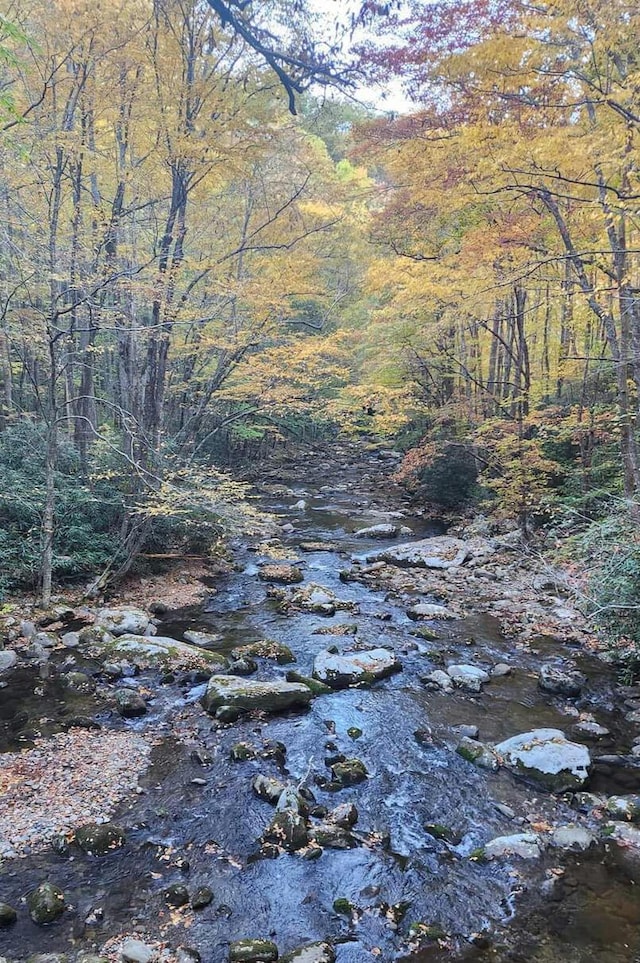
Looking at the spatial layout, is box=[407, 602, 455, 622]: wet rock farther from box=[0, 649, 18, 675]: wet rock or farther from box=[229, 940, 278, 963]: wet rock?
box=[229, 940, 278, 963]: wet rock

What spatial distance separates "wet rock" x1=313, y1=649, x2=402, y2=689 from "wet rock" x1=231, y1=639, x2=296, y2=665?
451 mm

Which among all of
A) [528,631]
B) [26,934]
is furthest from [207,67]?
[26,934]

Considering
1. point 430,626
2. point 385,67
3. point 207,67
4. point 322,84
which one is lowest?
point 430,626

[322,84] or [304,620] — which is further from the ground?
[322,84]

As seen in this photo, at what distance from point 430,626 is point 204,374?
10.6 metres

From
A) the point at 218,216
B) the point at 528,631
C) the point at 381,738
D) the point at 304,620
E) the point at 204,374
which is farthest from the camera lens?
the point at 204,374

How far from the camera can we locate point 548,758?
484 cm

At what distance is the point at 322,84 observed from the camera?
3.63m

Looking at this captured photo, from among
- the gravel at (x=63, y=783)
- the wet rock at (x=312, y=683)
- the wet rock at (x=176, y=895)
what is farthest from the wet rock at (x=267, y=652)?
the wet rock at (x=176, y=895)

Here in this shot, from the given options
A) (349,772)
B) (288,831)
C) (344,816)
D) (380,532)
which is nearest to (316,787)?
(349,772)

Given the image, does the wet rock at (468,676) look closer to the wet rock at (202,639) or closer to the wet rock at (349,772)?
the wet rock at (349,772)

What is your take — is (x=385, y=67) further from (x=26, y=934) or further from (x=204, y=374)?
(x=204, y=374)

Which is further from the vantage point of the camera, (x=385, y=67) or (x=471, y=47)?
(x=471, y=47)

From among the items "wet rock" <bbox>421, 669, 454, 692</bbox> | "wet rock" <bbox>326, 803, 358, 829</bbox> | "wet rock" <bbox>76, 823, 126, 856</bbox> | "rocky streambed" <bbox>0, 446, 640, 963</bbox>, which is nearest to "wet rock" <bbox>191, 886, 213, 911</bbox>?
"rocky streambed" <bbox>0, 446, 640, 963</bbox>
